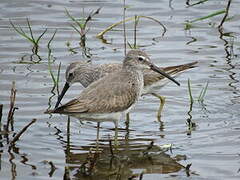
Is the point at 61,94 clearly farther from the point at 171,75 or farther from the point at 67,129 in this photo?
the point at 171,75

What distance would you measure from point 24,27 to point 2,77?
7.67 ft

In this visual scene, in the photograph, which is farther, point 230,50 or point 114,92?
point 230,50

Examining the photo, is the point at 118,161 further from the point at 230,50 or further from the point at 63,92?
the point at 230,50

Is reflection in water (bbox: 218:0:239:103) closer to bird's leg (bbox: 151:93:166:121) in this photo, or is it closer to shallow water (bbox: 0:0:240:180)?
shallow water (bbox: 0:0:240:180)

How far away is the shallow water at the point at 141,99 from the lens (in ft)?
26.7

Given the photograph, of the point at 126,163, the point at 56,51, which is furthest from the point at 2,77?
the point at 126,163

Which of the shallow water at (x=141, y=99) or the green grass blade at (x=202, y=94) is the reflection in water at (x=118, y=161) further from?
the green grass blade at (x=202, y=94)

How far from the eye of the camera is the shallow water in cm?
812

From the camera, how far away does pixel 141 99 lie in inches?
420

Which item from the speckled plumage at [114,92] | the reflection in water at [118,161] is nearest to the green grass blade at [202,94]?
the speckled plumage at [114,92]

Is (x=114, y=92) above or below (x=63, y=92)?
above

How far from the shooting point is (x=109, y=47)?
1209 cm

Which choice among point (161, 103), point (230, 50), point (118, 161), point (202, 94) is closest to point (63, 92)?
point (161, 103)

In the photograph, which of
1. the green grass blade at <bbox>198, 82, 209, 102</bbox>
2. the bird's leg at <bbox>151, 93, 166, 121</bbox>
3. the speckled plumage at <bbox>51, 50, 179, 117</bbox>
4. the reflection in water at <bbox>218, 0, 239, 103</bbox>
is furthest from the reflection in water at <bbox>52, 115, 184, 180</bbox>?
the reflection in water at <bbox>218, 0, 239, 103</bbox>
